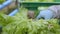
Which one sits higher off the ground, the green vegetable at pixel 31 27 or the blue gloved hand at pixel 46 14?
the green vegetable at pixel 31 27

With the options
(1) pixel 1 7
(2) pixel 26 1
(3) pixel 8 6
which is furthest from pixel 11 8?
(2) pixel 26 1

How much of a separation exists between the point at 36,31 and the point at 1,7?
601 mm

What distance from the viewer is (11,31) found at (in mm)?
1056

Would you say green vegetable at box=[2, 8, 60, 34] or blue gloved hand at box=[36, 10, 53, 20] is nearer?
green vegetable at box=[2, 8, 60, 34]

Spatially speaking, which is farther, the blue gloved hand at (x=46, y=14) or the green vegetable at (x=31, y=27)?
the blue gloved hand at (x=46, y=14)

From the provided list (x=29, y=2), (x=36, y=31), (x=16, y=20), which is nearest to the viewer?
(x=36, y=31)

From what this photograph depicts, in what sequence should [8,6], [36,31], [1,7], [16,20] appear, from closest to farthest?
[36,31]
[16,20]
[1,7]
[8,6]

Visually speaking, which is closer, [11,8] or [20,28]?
[20,28]

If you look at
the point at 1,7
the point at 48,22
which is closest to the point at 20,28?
the point at 48,22

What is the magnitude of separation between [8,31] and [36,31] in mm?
186

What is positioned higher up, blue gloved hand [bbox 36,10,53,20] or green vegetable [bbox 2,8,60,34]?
green vegetable [bbox 2,8,60,34]

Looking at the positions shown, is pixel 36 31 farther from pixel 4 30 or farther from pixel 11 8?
pixel 11 8

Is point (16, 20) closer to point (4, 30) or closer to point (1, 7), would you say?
point (4, 30)

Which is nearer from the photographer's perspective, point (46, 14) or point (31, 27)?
point (31, 27)
